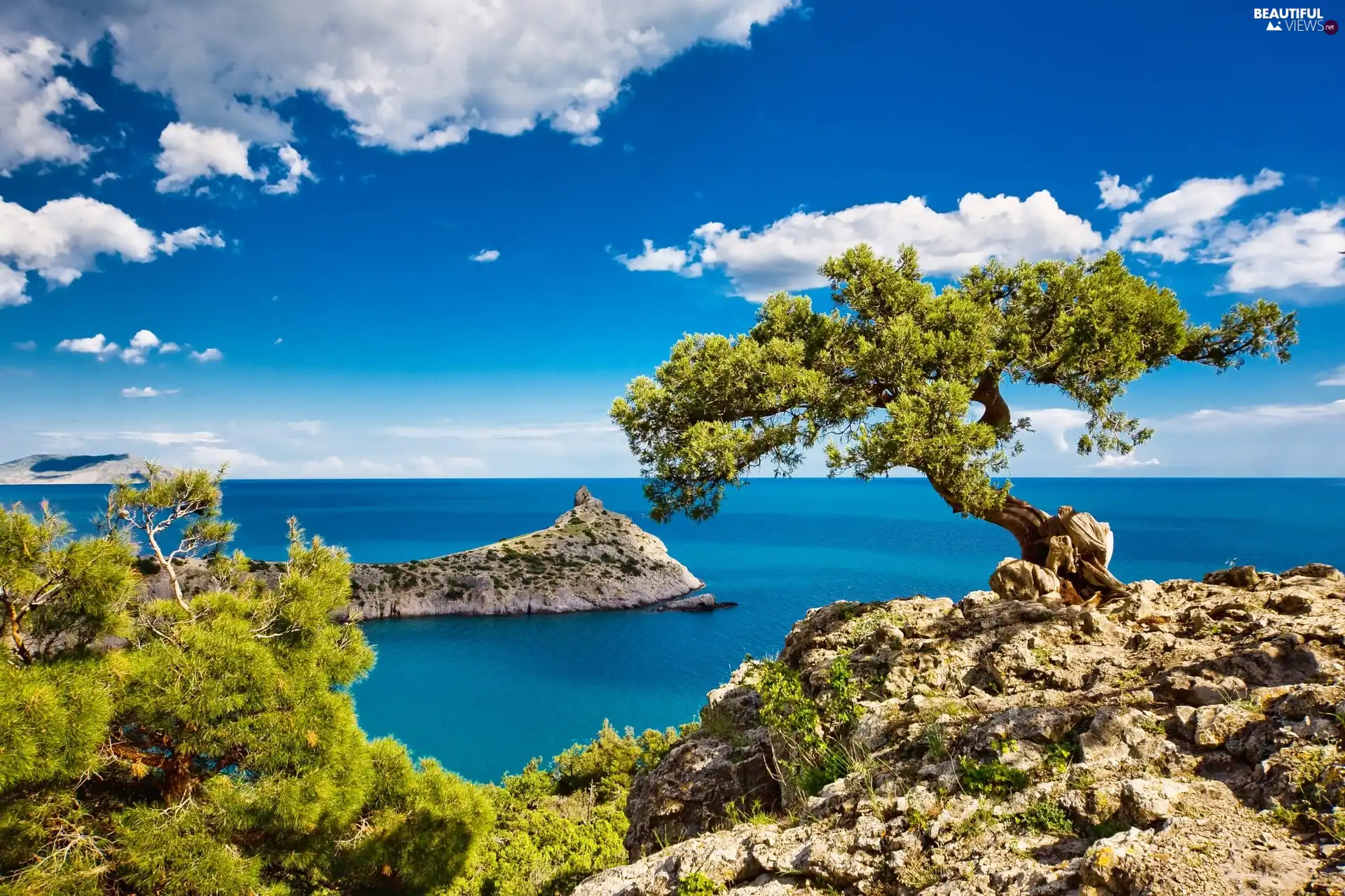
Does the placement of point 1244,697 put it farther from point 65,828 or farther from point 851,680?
point 65,828

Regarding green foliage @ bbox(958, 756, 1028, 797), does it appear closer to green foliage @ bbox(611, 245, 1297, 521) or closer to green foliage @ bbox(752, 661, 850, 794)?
green foliage @ bbox(752, 661, 850, 794)

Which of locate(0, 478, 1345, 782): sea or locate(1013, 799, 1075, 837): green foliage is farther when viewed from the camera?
locate(0, 478, 1345, 782): sea

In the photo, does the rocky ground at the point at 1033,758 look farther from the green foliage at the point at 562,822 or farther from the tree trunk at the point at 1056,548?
the green foliage at the point at 562,822

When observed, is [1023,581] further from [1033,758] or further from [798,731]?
[1033,758]

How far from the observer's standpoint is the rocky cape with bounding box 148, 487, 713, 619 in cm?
7544

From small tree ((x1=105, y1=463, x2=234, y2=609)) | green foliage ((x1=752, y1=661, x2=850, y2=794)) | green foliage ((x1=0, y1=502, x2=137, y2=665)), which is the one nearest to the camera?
green foliage ((x1=0, y1=502, x2=137, y2=665))

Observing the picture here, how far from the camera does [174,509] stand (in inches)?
459

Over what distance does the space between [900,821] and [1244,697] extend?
415 cm

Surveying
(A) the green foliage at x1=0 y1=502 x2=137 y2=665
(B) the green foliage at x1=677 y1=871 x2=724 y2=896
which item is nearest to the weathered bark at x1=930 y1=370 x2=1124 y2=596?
(B) the green foliage at x1=677 y1=871 x2=724 y2=896

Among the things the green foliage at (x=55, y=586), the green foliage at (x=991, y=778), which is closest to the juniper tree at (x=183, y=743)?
the green foliage at (x=55, y=586)

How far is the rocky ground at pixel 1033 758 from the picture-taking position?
5027mm

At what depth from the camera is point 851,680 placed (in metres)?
10.9

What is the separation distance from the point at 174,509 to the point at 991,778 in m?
13.6

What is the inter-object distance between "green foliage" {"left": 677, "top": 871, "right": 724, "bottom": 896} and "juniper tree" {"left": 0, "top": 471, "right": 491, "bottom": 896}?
6.50 m
